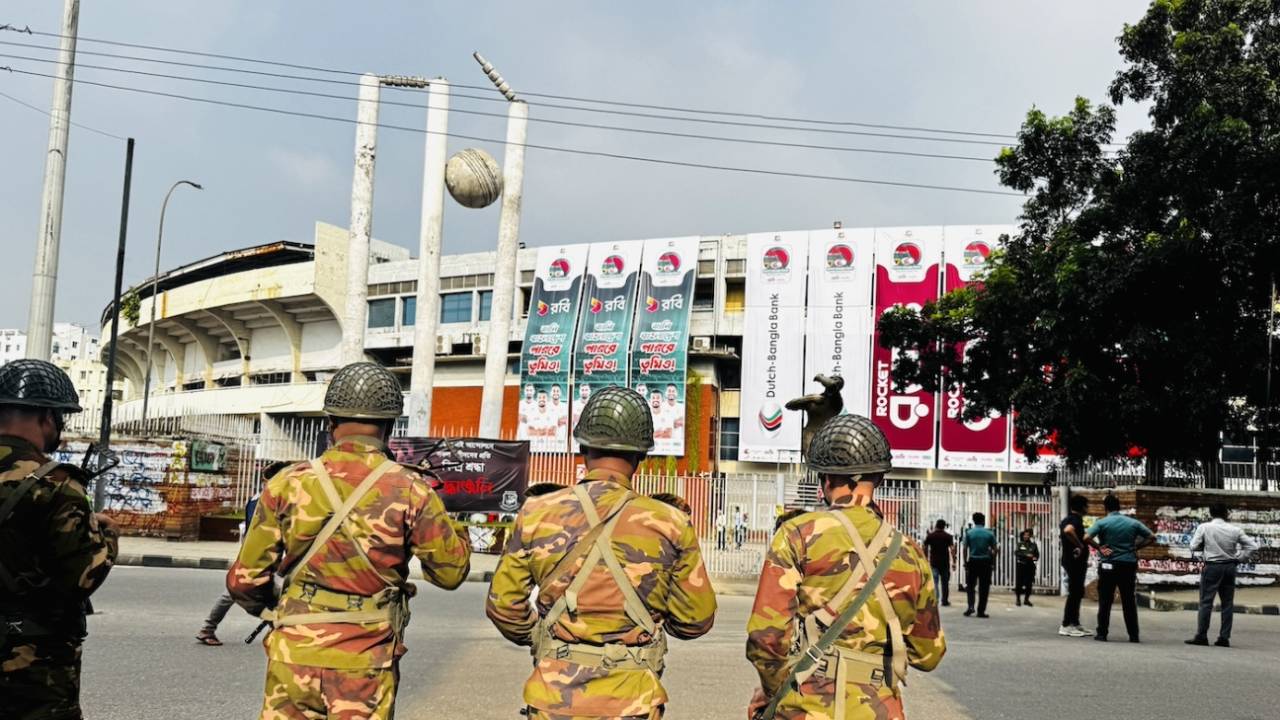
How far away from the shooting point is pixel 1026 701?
293 inches

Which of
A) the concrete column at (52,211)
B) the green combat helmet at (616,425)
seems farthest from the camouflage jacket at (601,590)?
the concrete column at (52,211)

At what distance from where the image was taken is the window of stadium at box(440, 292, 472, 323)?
1921 inches

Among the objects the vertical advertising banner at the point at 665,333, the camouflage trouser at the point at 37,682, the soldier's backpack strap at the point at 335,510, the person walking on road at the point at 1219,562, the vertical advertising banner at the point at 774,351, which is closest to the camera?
the camouflage trouser at the point at 37,682

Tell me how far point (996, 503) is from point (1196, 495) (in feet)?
12.7

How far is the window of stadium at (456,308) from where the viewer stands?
48.8 metres

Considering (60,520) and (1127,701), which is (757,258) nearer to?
(1127,701)

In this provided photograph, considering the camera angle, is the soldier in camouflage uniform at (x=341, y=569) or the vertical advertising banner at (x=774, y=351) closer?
the soldier in camouflage uniform at (x=341, y=569)

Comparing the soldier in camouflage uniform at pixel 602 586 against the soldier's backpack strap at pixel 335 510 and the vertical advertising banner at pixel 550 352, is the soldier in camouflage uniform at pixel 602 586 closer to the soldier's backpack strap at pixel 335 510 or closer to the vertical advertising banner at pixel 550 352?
the soldier's backpack strap at pixel 335 510

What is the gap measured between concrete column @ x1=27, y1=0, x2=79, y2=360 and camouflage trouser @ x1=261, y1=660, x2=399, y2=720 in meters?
11.2

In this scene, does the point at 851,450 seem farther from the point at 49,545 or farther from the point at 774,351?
the point at 774,351

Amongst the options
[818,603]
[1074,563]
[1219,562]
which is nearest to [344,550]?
[818,603]

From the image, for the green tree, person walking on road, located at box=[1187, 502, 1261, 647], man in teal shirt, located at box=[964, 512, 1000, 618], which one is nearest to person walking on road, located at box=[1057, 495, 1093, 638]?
person walking on road, located at box=[1187, 502, 1261, 647]

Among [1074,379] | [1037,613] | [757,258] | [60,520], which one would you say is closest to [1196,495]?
[1074,379]

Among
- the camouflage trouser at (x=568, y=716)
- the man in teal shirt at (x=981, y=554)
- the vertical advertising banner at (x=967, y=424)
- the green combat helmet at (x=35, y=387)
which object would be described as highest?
the vertical advertising banner at (x=967, y=424)
